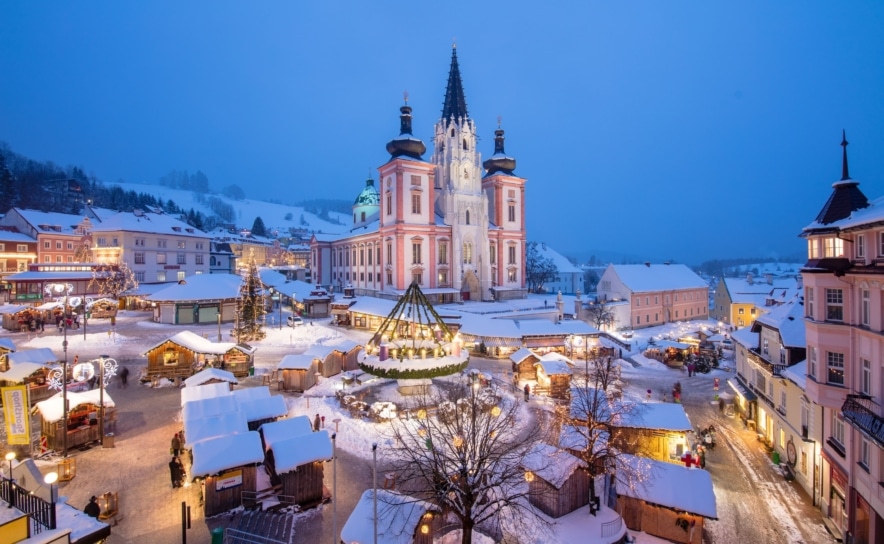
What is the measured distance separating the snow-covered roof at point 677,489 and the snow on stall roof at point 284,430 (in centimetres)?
1099

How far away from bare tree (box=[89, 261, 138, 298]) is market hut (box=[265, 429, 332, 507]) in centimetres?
4832

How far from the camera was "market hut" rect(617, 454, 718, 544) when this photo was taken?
1300 cm

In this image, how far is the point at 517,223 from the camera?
5947 centimetres

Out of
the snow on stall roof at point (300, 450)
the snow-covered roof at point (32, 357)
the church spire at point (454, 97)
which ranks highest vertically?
the church spire at point (454, 97)

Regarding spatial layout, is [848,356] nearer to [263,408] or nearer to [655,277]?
[263,408]

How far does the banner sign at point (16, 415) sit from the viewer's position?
565 inches

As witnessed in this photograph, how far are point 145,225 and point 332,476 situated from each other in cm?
5639

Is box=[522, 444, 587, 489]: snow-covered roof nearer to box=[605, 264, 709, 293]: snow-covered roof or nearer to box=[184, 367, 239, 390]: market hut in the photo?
box=[184, 367, 239, 390]: market hut

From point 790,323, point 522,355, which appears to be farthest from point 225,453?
point 790,323

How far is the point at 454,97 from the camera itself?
2222 inches

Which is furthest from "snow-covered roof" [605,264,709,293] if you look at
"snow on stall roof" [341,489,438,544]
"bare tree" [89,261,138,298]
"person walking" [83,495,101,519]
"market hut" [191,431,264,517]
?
"bare tree" [89,261,138,298]

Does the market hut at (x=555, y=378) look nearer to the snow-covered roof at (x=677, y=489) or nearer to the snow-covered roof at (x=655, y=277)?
the snow-covered roof at (x=677, y=489)

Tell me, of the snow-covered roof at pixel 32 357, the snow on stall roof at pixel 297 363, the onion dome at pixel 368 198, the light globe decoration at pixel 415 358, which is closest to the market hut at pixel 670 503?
the light globe decoration at pixel 415 358

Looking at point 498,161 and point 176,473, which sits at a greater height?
point 498,161
